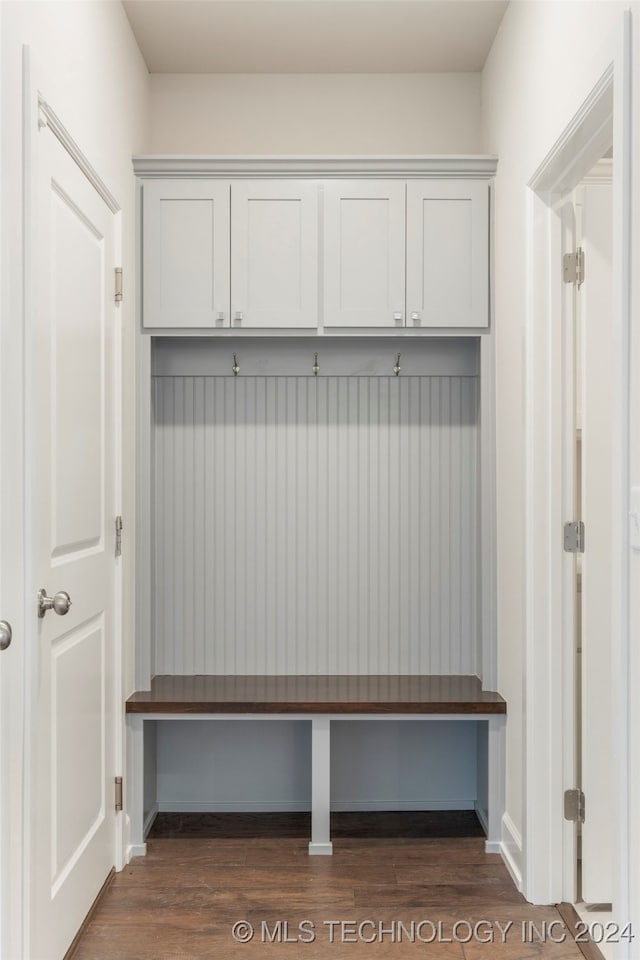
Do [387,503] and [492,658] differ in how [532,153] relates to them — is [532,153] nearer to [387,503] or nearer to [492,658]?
[387,503]

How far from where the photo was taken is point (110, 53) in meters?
2.44

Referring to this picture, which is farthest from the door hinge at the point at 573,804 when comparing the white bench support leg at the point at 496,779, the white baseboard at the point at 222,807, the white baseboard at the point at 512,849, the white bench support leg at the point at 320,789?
the white baseboard at the point at 222,807

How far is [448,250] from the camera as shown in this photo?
277 cm

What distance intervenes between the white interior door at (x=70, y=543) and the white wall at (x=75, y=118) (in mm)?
97

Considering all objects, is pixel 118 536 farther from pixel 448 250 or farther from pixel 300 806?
pixel 448 250

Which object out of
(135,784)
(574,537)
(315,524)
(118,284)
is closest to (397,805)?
(135,784)

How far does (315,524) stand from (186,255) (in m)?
1.12

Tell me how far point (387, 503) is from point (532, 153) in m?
1.36

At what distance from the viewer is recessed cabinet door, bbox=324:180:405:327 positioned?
9.07 ft

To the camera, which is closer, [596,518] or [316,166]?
[596,518]

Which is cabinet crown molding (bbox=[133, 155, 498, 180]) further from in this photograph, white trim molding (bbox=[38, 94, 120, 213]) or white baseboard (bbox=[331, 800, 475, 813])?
white baseboard (bbox=[331, 800, 475, 813])

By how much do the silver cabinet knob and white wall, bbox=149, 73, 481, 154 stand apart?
2.18 m

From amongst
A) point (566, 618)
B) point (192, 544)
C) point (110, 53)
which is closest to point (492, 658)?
point (566, 618)

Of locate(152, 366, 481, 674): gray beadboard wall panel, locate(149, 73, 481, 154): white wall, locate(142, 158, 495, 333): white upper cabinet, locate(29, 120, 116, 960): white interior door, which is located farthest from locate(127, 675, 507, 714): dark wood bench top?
locate(149, 73, 481, 154): white wall
